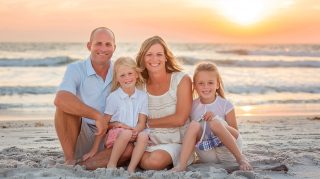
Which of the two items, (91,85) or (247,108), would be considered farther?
(247,108)

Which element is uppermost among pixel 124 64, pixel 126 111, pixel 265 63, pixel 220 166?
pixel 265 63

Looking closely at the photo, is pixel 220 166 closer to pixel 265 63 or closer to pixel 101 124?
pixel 101 124

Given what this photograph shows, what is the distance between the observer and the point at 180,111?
496 cm

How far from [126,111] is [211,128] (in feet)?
2.59

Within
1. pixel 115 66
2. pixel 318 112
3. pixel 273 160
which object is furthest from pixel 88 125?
pixel 318 112

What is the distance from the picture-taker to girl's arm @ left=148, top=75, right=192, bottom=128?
4948 mm

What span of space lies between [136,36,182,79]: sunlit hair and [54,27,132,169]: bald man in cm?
30

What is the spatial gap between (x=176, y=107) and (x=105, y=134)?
709 millimetres

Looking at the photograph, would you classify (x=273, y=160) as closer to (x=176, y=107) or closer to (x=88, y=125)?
(x=176, y=107)

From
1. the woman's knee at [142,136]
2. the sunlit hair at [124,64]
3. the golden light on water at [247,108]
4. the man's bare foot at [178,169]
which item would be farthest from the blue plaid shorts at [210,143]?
the golden light on water at [247,108]

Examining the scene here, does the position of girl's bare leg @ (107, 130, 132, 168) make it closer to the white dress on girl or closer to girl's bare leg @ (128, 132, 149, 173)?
girl's bare leg @ (128, 132, 149, 173)

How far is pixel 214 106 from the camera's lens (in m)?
5.14

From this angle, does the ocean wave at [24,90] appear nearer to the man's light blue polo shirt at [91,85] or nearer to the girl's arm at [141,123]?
the man's light blue polo shirt at [91,85]

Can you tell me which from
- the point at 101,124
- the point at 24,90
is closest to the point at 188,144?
the point at 101,124
